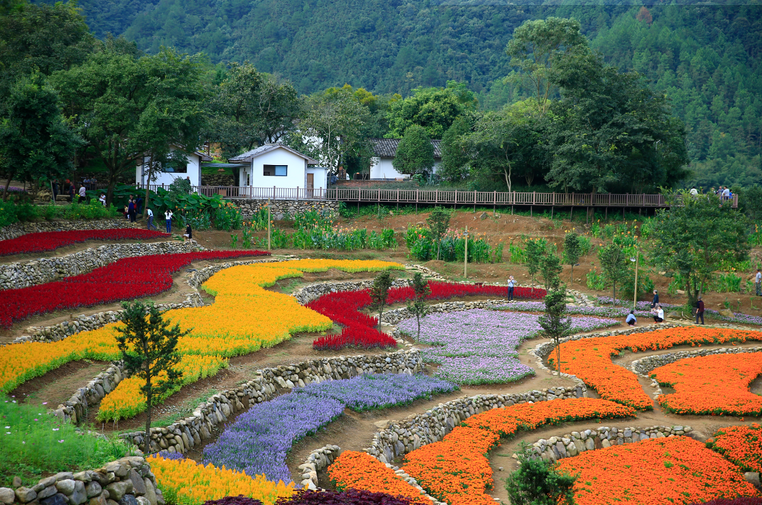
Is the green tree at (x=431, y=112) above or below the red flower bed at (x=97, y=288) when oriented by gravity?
above

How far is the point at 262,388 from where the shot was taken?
A: 576 inches

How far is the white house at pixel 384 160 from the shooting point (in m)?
69.4

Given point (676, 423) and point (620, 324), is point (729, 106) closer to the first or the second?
point (620, 324)

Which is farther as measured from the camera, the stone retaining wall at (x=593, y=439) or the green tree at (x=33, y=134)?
the green tree at (x=33, y=134)

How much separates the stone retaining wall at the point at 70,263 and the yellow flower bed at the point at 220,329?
18.9ft

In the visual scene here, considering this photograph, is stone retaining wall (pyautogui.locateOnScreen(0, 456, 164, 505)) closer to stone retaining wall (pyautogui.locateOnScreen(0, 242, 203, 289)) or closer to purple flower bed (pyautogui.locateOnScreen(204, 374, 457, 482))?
purple flower bed (pyautogui.locateOnScreen(204, 374, 457, 482))

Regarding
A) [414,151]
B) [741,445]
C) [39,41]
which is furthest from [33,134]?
[414,151]

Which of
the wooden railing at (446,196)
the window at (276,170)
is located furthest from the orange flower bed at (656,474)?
the window at (276,170)

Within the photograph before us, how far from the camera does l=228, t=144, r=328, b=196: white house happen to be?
54.8 m

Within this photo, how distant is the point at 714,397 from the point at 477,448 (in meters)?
8.83

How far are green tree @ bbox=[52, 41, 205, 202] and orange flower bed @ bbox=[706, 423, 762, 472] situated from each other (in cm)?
3589

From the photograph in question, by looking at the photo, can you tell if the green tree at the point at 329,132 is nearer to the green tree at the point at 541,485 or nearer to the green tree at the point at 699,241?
the green tree at the point at 699,241

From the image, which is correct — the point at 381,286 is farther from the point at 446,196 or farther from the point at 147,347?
the point at 446,196

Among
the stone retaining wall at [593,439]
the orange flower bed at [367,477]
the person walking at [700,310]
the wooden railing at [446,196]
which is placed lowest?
the stone retaining wall at [593,439]
